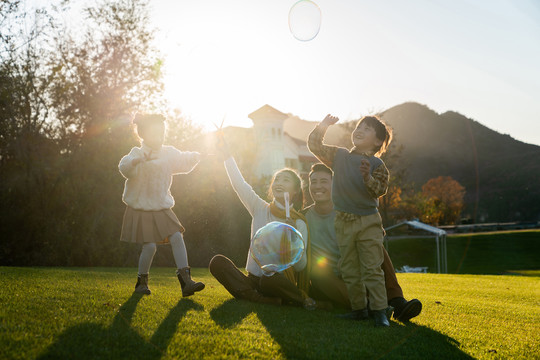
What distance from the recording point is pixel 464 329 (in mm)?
4633

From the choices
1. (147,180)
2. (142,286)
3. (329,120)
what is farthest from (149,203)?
(329,120)

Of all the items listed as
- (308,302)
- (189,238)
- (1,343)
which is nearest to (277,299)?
(308,302)

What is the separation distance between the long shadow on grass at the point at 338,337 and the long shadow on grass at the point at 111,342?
29.6 inches

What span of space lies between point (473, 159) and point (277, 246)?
134 m

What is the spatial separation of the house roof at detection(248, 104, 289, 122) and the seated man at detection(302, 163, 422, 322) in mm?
48885

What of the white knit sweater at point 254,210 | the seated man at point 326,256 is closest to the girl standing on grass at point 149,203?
the white knit sweater at point 254,210

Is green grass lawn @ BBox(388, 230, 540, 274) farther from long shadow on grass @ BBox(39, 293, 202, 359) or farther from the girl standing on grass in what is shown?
long shadow on grass @ BBox(39, 293, 202, 359)

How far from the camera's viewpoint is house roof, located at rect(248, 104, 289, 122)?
Result: 2135 inches

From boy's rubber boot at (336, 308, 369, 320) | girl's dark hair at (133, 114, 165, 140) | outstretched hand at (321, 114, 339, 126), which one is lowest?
boy's rubber boot at (336, 308, 369, 320)

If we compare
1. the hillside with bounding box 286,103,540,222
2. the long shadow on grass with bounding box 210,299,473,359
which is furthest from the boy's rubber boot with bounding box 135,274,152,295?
the hillside with bounding box 286,103,540,222

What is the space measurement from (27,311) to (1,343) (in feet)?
3.51

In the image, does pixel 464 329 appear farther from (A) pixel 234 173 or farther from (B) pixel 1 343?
(B) pixel 1 343

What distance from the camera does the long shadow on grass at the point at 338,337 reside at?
330 cm

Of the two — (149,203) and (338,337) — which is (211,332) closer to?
(338,337)
